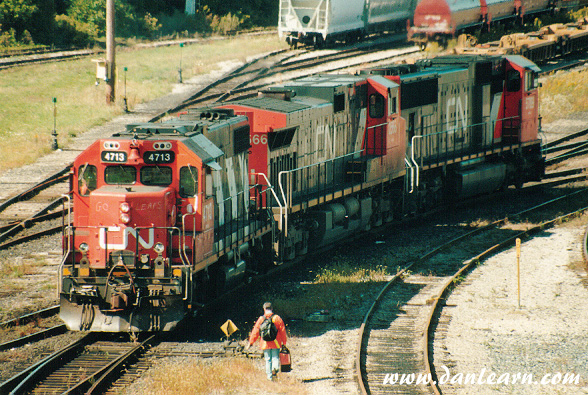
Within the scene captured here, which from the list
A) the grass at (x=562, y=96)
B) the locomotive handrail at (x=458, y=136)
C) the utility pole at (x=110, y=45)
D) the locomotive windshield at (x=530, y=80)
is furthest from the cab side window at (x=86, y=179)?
the grass at (x=562, y=96)

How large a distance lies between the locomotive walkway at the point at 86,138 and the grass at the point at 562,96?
612 inches

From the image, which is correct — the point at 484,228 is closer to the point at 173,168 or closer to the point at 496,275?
the point at 496,275

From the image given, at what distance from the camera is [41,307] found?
15000mm

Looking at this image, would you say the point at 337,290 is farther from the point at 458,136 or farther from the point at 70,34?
the point at 70,34

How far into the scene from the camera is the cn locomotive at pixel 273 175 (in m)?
12.7

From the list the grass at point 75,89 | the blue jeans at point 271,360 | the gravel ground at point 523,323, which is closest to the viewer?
the blue jeans at point 271,360

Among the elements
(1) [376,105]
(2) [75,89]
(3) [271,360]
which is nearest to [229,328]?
(3) [271,360]

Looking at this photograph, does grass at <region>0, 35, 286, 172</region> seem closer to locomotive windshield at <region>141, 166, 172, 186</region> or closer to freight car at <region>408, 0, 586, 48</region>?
freight car at <region>408, 0, 586, 48</region>

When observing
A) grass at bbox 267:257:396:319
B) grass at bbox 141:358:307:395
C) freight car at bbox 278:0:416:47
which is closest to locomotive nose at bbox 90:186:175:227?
grass at bbox 141:358:307:395

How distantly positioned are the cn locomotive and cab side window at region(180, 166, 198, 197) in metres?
0.02

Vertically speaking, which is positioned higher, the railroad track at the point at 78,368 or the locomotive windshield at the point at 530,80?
the locomotive windshield at the point at 530,80

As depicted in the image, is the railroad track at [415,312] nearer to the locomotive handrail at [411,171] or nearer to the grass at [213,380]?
the grass at [213,380]

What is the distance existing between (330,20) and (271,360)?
112ft

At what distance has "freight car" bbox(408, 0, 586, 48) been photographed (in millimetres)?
42125
